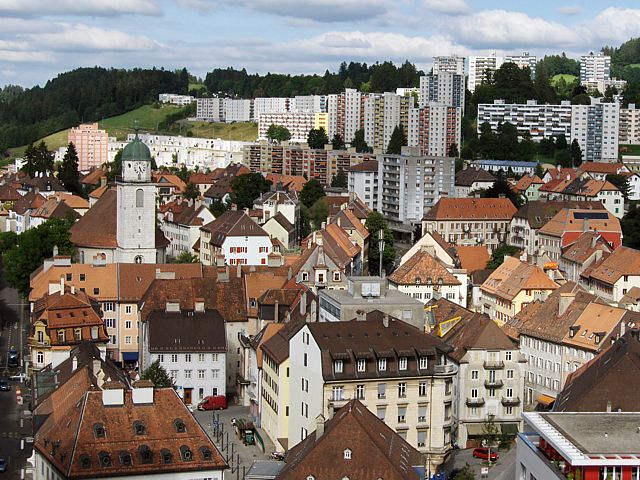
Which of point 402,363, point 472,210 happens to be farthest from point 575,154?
point 402,363

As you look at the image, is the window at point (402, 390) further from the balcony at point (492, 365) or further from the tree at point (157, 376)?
the tree at point (157, 376)

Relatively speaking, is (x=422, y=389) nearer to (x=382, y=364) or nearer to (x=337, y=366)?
(x=382, y=364)

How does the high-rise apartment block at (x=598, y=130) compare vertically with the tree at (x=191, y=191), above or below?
above

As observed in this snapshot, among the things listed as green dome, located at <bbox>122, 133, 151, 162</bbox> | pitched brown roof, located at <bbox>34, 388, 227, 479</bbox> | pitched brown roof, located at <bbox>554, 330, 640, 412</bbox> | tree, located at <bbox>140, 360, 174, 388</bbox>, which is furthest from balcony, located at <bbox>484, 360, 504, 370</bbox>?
green dome, located at <bbox>122, 133, 151, 162</bbox>

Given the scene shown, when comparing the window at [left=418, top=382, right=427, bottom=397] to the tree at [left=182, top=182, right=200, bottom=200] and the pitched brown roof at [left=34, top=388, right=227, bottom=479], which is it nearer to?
the pitched brown roof at [left=34, top=388, right=227, bottom=479]

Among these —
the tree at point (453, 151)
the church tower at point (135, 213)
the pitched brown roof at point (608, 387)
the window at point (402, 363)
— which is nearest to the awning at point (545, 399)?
the pitched brown roof at point (608, 387)

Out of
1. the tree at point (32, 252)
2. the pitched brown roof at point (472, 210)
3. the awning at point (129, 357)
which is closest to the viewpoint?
the awning at point (129, 357)

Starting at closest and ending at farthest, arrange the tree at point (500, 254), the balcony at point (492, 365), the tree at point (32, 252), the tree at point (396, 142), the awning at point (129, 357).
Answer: the balcony at point (492, 365) → the awning at point (129, 357) → the tree at point (32, 252) → the tree at point (500, 254) → the tree at point (396, 142)
